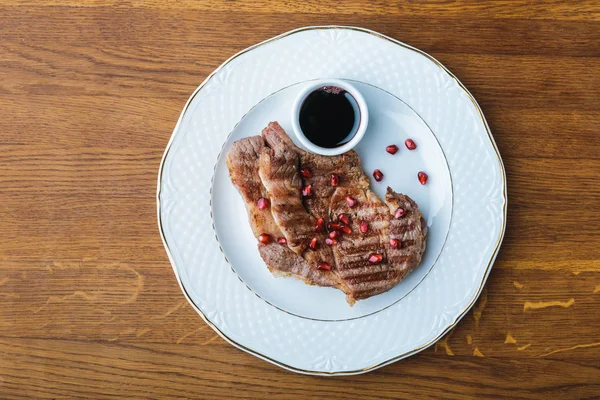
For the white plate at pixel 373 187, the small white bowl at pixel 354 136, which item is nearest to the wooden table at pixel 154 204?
the white plate at pixel 373 187

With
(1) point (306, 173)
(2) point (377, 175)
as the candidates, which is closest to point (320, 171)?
(1) point (306, 173)

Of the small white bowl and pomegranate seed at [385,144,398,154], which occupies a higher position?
the small white bowl

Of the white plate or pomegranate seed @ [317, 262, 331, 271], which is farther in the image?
the white plate

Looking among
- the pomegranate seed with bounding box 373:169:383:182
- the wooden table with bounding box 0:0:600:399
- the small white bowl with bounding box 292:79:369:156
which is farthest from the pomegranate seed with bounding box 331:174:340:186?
the wooden table with bounding box 0:0:600:399

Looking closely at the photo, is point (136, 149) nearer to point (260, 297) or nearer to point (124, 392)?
point (260, 297)

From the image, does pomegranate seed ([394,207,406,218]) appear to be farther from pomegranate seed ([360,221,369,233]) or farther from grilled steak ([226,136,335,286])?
grilled steak ([226,136,335,286])

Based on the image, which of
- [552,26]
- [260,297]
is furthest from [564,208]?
[260,297]
